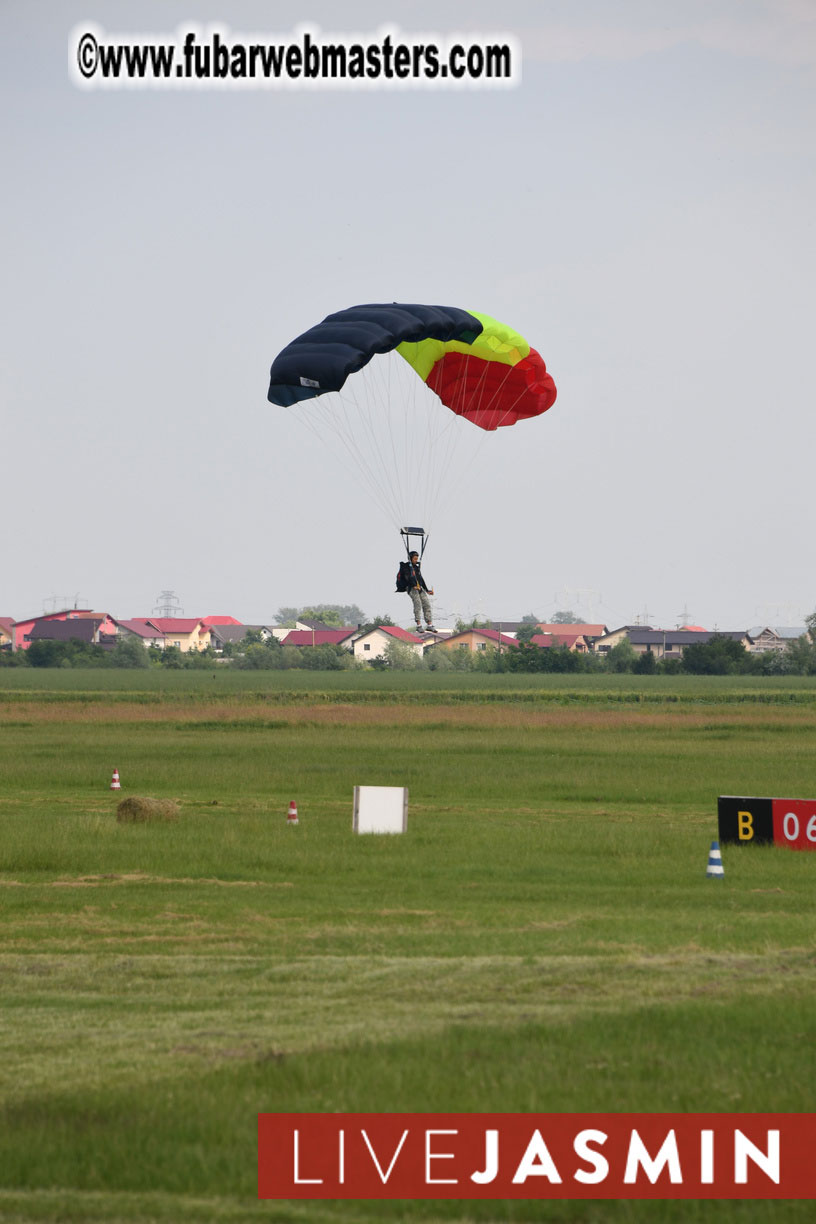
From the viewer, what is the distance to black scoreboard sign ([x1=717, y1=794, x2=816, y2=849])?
75.5 feet

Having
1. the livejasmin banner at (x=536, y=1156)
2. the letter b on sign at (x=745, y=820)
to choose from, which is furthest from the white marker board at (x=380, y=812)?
the livejasmin banner at (x=536, y=1156)

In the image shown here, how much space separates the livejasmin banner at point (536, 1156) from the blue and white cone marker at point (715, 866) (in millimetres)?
11178

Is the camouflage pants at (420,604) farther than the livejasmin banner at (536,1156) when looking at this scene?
Yes

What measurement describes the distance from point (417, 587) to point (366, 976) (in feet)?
59.5

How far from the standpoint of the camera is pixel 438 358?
32.8 m

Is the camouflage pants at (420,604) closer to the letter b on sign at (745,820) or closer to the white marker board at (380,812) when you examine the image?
the white marker board at (380,812)

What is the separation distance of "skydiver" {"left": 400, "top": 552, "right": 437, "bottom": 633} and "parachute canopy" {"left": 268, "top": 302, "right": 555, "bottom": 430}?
443 cm

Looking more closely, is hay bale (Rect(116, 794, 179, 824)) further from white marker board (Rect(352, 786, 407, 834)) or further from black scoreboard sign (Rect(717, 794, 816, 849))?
black scoreboard sign (Rect(717, 794, 816, 849))

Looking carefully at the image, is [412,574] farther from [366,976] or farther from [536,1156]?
[536,1156]

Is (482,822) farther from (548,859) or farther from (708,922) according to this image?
(708,922)

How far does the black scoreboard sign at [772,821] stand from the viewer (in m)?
23.0

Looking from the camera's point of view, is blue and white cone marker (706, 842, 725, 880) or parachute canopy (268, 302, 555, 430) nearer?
blue and white cone marker (706, 842, 725, 880)

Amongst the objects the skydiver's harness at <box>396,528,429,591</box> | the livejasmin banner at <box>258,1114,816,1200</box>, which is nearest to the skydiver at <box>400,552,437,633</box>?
the skydiver's harness at <box>396,528,429,591</box>

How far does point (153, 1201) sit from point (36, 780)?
28.6 m
